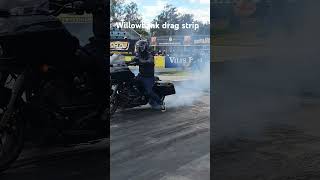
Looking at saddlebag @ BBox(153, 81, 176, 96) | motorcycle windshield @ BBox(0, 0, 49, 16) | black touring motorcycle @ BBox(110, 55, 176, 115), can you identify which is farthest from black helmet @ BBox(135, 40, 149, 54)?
motorcycle windshield @ BBox(0, 0, 49, 16)

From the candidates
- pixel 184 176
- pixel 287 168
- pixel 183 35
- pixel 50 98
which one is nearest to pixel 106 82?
pixel 50 98

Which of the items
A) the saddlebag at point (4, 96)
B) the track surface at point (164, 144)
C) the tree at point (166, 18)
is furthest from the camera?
the track surface at point (164, 144)

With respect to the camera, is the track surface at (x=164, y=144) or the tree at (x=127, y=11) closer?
the tree at (x=127, y=11)

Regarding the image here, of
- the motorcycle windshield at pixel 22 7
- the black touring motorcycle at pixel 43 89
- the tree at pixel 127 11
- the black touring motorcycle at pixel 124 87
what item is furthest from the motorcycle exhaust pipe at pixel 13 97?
the tree at pixel 127 11

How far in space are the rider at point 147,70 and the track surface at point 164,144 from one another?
0.07 m

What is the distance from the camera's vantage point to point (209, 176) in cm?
349

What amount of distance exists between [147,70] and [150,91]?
142 millimetres

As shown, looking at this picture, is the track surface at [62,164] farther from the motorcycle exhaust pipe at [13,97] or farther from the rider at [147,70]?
the rider at [147,70]

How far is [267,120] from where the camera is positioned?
350cm

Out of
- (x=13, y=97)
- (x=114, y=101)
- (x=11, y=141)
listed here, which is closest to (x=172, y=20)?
(x=114, y=101)

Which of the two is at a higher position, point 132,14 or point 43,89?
point 132,14

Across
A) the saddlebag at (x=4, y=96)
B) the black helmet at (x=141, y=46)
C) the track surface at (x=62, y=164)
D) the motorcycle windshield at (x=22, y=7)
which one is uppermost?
the motorcycle windshield at (x=22, y=7)

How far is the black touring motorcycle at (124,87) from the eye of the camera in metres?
3.33

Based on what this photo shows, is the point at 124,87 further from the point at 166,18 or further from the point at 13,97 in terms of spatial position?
the point at 13,97
